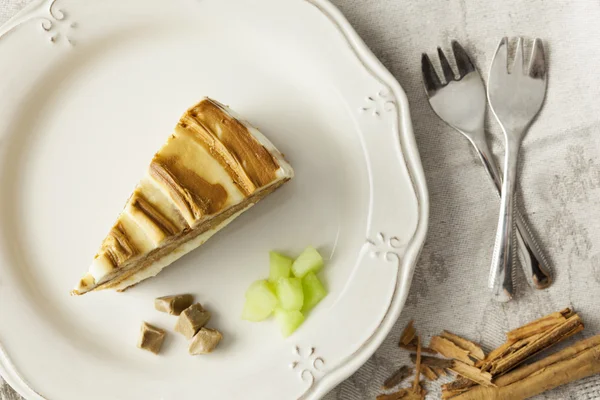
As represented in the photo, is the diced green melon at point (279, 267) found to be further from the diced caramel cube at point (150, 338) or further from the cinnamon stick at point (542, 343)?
the cinnamon stick at point (542, 343)

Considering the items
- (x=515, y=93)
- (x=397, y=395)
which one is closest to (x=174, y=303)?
(x=397, y=395)

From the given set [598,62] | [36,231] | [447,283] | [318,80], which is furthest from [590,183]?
[36,231]

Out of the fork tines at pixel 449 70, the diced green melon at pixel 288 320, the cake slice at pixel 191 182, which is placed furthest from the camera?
the fork tines at pixel 449 70

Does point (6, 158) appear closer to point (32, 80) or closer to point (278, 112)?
point (32, 80)

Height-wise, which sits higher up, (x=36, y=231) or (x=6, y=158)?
(x=6, y=158)

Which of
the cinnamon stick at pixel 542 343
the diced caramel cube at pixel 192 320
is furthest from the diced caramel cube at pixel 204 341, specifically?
the cinnamon stick at pixel 542 343

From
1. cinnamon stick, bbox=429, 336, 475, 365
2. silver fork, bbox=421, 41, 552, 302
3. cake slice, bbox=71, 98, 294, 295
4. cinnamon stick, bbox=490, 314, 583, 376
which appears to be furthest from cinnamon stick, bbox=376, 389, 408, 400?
cake slice, bbox=71, 98, 294, 295
